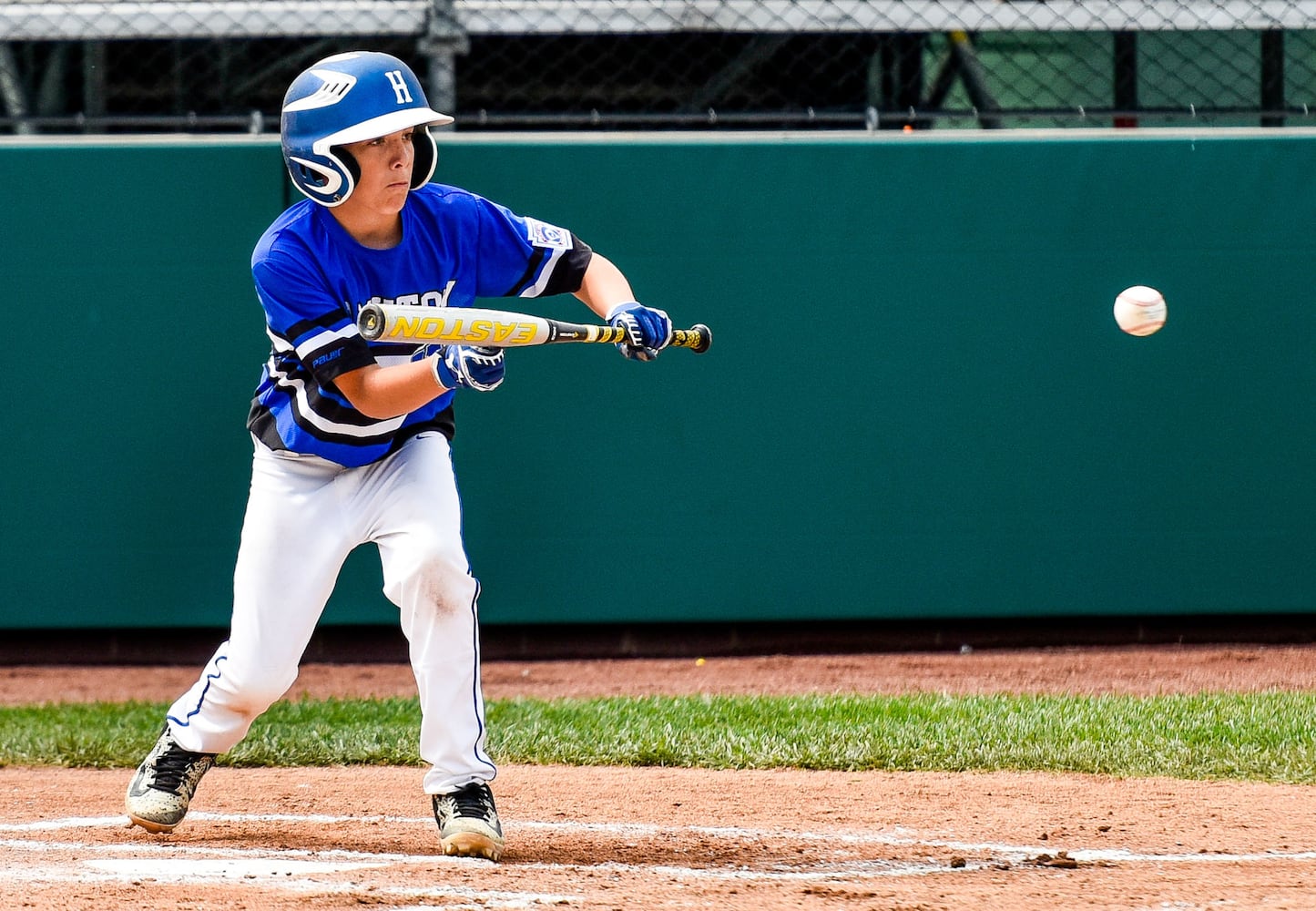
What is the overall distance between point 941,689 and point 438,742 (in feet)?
9.05

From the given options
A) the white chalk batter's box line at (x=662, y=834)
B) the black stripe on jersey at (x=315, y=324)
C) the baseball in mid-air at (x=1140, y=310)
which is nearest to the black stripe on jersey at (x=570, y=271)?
the black stripe on jersey at (x=315, y=324)

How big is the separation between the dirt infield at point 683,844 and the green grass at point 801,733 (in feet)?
0.48

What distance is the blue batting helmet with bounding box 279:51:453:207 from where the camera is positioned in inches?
128

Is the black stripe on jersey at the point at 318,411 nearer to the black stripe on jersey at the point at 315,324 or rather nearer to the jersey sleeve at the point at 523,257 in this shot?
the black stripe on jersey at the point at 315,324

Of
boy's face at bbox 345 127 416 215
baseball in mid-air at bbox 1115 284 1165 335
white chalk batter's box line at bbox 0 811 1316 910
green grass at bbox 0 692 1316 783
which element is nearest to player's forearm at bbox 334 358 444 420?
boy's face at bbox 345 127 416 215

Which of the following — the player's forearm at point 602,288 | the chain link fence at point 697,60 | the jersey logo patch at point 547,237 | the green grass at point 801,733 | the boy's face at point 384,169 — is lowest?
the green grass at point 801,733

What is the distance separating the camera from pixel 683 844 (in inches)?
137

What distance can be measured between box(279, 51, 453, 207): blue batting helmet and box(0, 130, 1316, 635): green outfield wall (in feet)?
9.54

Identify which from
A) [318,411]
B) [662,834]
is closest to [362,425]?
[318,411]

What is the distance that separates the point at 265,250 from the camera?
3.36 m

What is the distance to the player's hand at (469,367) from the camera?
3012 millimetres

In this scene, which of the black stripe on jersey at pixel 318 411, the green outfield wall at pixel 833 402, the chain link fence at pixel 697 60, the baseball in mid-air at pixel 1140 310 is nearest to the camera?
the black stripe on jersey at pixel 318 411

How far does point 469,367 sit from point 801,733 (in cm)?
219

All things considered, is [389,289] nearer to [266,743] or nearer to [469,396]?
[266,743]
